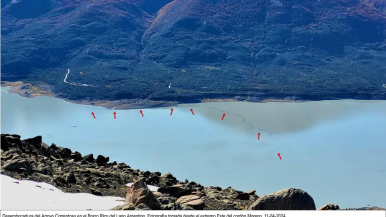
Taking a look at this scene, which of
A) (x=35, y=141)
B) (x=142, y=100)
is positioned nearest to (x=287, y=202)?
(x=35, y=141)

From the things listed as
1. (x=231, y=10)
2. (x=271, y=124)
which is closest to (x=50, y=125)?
(x=271, y=124)

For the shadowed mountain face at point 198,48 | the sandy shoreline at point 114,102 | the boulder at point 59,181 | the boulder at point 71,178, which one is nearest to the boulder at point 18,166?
the boulder at point 59,181

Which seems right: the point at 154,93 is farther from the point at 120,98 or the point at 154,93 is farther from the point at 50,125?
the point at 50,125

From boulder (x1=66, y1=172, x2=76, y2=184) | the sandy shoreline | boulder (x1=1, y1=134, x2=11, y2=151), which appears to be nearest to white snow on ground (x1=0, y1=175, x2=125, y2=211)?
boulder (x1=66, y1=172, x2=76, y2=184)

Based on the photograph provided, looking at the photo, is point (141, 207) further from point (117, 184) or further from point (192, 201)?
point (117, 184)

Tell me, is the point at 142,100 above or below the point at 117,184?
above

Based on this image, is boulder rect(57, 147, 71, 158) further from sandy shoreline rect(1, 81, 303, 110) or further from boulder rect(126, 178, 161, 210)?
sandy shoreline rect(1, 81, 303, 110)

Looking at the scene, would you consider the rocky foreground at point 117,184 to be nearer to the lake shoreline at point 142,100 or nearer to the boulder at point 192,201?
the boulder at point 192,201
